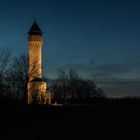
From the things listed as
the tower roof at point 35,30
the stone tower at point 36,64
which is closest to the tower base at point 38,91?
the stone tower at point 36,64

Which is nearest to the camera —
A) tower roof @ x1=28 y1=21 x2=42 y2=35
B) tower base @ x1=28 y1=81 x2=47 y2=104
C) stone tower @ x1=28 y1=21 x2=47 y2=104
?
tower base @ x1=28 y1=81 x2=47 y2=104

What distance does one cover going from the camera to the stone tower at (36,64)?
80875 mm

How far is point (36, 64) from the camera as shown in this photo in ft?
286

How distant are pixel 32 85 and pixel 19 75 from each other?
16.7 m

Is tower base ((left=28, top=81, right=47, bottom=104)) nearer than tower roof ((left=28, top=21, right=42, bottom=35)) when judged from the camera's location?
Yes

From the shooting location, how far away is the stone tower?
80.9 meters

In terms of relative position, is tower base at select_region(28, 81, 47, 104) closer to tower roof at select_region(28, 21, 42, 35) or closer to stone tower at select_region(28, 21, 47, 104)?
stone tower at select_region(28, 21, 47, 104)

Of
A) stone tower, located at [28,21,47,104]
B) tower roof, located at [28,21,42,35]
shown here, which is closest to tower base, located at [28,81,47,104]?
stone tower, located at [28,21,47,104]

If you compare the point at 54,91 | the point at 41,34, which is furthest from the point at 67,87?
the point at 41,34

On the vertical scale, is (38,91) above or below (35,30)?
below

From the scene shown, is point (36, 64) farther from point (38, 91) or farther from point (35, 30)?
Result: point (35, 30)

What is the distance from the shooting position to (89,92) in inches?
4493

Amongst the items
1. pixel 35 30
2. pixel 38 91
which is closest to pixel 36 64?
pixel 38 91

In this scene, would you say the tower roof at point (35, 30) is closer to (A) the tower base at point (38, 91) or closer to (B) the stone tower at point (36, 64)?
(B) the stone tower at point (36, 64)
